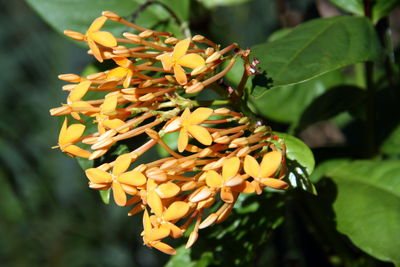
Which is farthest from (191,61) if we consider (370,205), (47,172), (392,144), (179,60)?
(47,172)

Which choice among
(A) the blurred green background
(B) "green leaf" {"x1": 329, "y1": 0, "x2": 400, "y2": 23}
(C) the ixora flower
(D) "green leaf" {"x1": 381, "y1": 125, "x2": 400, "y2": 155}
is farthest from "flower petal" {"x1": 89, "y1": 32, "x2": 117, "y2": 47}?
(A) the blurred green background

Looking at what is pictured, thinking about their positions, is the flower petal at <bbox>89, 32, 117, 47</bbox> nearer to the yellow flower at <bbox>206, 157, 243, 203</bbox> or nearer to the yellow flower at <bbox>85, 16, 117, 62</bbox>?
the yellow flower at <bbox>85, 16, 117, 62</bbox>

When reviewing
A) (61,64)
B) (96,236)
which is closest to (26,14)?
(61,64)

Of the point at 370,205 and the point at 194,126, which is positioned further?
the point at 370,205

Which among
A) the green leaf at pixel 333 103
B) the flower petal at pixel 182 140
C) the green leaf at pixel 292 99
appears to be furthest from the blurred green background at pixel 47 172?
the flower petal at pixel 182 140

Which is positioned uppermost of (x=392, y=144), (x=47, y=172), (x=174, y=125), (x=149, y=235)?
(x=174, y=125)

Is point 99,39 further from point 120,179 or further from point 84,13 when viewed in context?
point 84,13
